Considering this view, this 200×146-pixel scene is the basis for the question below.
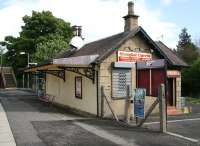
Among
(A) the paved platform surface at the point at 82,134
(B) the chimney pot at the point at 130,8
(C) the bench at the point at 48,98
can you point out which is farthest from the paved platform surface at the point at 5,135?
(C) the bench at the point at 48,98

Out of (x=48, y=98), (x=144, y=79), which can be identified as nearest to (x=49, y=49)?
(x=48, y=98)

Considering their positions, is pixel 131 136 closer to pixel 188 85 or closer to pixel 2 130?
pixel 2 130

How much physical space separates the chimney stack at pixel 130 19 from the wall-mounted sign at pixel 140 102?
6946 mm

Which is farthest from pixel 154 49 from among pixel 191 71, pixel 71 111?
pixel 191 71

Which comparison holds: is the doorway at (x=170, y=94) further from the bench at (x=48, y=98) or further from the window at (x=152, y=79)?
the bench at (x=48, y=98)

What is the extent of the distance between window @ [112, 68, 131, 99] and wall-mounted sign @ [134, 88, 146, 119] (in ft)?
14.0

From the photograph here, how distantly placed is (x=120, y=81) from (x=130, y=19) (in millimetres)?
3763

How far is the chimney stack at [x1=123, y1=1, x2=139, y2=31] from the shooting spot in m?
22.2

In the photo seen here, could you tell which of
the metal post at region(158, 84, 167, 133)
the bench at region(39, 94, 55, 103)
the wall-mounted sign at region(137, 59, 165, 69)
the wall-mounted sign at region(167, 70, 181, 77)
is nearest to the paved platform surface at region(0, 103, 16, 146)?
the metal post at region(158, 84, 167, 133)

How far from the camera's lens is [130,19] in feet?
73.2

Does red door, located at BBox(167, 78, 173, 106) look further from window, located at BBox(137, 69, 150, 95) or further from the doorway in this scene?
window, located at BBox(137, 69, 150, 95)

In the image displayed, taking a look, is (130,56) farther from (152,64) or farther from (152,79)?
(152,64)

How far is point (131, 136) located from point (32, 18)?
48654 mm

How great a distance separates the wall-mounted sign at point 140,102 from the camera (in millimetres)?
15638
